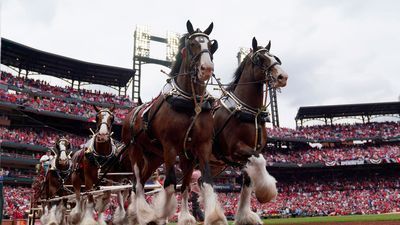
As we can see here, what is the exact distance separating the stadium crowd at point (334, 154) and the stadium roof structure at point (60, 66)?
78.4ft

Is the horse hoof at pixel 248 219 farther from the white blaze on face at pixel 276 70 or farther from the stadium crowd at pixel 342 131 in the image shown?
the stadium crowd at pixel 342 131

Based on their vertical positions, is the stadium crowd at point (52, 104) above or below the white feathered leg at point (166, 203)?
above

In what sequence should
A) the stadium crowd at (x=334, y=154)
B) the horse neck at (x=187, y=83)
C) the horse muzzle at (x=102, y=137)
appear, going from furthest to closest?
the stadium crowd at (x=334, y=154) → the horse muzzle at (x=102, y=137) → the horse neck at (x=187, y=83)

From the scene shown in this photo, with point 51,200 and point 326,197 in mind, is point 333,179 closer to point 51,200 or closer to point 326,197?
point 326,197

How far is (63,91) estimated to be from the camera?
154ft

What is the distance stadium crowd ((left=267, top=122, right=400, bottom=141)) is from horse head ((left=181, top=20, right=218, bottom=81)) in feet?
162

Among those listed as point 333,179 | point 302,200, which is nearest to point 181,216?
point 302,200

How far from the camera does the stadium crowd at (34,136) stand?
1439 inches

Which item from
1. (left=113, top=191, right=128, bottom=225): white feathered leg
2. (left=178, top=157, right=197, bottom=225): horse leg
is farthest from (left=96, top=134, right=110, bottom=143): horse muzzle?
(left=178, top=157, right=197, bottom=225): horse leg

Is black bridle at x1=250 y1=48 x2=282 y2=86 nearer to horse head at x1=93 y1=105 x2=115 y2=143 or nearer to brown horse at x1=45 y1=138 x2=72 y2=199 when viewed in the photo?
horse head at x1=93 y1=105 x2=115 y2=143

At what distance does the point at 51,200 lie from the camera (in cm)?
1100

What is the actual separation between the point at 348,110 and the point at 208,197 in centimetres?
5808

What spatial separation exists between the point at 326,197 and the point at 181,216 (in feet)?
146

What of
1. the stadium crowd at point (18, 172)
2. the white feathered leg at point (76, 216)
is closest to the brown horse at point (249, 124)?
the white feathered leg at point (76, 216)
